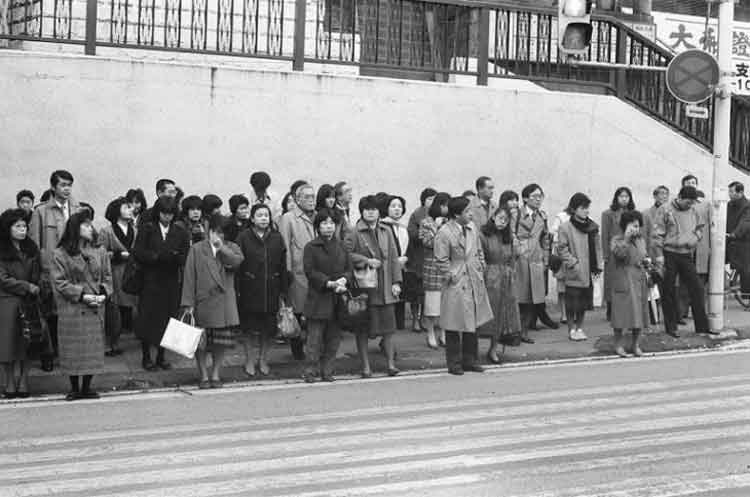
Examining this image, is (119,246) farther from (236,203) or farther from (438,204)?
(438,204)

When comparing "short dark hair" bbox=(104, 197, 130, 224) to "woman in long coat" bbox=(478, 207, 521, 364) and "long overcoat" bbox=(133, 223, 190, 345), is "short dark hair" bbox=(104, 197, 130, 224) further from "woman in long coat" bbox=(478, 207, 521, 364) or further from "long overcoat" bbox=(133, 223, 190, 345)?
"woman in long coat" bbox=(478, 207, 521, 364)

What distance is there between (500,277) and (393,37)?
215 inches

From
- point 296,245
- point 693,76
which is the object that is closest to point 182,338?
point 296,245

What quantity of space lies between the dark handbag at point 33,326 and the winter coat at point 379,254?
307 centimetres

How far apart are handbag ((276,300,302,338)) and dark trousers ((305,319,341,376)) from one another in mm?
171

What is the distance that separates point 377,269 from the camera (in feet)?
42.3

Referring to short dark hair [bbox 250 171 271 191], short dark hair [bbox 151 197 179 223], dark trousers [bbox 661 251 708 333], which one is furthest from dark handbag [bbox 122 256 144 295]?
dark trousers [bbox 661 251 708 333]

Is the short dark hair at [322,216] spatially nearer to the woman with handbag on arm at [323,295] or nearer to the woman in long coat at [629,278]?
the woman with handbag on arm at [323,295]

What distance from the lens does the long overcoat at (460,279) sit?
12.8 metres

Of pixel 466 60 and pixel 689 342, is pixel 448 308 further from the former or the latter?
pixel 466 60

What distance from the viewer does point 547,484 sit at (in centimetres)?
812

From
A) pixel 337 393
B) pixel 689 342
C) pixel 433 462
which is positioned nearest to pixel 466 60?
pixel 689 342

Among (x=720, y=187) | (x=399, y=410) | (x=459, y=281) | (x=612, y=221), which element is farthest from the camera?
(x=612, y=221)

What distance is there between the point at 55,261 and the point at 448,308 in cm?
389
